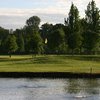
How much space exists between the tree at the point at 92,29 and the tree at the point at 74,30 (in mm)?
2537

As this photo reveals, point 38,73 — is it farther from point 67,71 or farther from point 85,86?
point 85,86

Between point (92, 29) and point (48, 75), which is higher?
point (92, 29)

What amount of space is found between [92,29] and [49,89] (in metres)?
92.2

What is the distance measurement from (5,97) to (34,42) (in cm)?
9174

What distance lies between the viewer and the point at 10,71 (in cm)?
9069

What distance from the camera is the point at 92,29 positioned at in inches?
6314

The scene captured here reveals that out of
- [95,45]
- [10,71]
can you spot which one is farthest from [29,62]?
[95,45]

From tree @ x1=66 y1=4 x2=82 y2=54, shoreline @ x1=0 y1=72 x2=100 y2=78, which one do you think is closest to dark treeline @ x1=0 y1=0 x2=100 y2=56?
tree @ x1=66 y1=4 x2=82 y2=54

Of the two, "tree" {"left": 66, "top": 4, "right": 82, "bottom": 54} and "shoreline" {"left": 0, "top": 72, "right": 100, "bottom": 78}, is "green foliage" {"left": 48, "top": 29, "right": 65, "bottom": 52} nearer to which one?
"tree" {"left": 66, "top": 4, "right": 82, "bottom": 54}

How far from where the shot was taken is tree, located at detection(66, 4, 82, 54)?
150m

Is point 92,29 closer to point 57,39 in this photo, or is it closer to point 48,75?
point 57,39

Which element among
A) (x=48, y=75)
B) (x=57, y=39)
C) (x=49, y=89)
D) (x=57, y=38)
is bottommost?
(x=49, y=89)

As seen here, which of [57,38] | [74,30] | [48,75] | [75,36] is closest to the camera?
[48,75]

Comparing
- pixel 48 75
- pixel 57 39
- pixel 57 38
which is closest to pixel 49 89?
pixel 48 75
